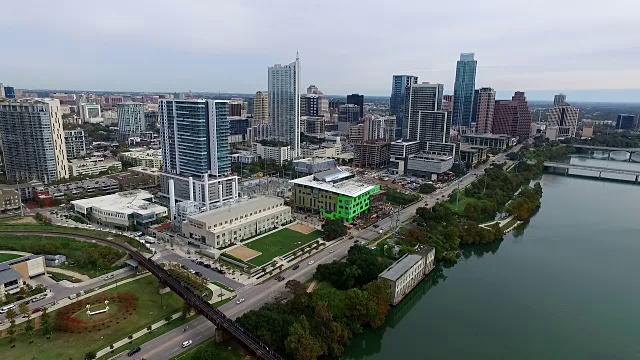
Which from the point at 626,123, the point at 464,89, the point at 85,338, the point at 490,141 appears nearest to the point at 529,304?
the point at 85,338

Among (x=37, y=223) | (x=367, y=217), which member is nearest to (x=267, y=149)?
(x=367, y=217)

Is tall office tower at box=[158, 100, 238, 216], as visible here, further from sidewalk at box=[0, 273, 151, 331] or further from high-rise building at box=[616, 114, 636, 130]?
high-rise building at box=[616, 114, 636, 130]

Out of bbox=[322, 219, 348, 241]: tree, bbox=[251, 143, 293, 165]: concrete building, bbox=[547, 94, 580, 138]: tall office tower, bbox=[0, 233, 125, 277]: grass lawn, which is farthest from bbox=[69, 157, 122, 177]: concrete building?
bbox=[547, 94, 580, 138]: tall office tower

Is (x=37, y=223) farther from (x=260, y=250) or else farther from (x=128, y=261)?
(x=260, y=250)

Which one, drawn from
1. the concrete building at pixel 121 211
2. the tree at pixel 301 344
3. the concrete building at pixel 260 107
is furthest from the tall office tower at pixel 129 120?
the tree at pixel 301 344

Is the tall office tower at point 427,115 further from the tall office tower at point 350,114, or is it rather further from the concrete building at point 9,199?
the concrete building at point 9,199

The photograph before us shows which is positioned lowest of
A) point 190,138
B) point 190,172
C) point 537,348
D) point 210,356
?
point 537,348

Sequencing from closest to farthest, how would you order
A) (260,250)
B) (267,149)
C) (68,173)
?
(260,250) → (68,173) → (267,149)
